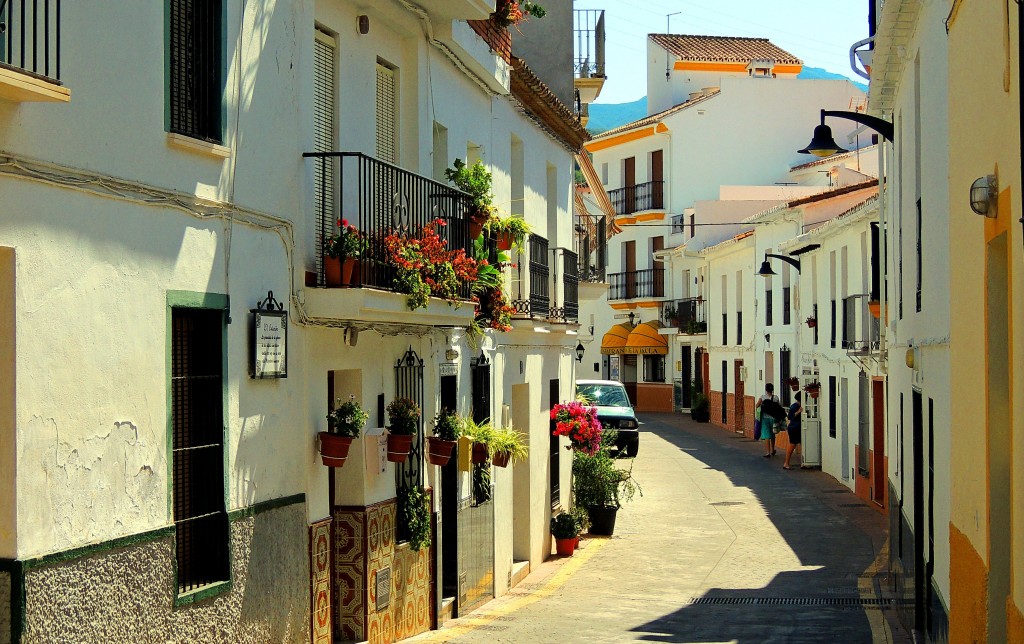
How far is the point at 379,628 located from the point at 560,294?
915cm

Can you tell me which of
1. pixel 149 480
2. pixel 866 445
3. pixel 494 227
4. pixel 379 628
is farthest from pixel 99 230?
pixel 866 445

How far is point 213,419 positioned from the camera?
8.86 meters

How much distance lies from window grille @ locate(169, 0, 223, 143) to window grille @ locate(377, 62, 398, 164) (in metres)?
3.64

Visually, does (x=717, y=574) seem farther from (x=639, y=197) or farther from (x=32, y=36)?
(x=639, y=197)

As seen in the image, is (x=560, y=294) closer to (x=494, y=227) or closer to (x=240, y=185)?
(x=494, y=227)

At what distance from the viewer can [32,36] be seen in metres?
6.61

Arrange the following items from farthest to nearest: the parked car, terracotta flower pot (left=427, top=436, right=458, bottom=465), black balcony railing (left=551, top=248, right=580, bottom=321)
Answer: the parked car → black balcony railing (left=551, top=248, right=580, bottom=321) → terracotta flower pot (left=427, top=436, right=458, bottom=465)

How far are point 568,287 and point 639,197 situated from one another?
3479cm

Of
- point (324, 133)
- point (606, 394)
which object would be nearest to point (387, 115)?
point (324, 133)

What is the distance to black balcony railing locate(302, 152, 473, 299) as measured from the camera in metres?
10.6

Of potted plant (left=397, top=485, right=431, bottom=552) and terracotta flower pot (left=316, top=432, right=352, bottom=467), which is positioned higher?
terracotta flower pot (left=316, top=432, right=352, bottom=467)

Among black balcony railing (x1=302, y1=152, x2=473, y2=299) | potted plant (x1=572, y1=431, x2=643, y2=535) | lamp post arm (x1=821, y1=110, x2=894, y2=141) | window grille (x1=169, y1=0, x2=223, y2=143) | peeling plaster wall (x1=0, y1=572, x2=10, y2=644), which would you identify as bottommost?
potted plant (x1=572, y1=431, x2=643, y2=535)

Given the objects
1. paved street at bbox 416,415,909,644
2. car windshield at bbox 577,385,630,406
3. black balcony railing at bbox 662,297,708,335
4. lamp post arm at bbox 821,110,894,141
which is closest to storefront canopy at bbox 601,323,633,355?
black balcony railing at bbox 662,297,708,335

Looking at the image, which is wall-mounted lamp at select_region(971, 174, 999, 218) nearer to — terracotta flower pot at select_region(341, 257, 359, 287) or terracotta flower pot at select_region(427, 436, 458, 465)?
terracotta flower pot at select_region(341, 257, 359, 287)
